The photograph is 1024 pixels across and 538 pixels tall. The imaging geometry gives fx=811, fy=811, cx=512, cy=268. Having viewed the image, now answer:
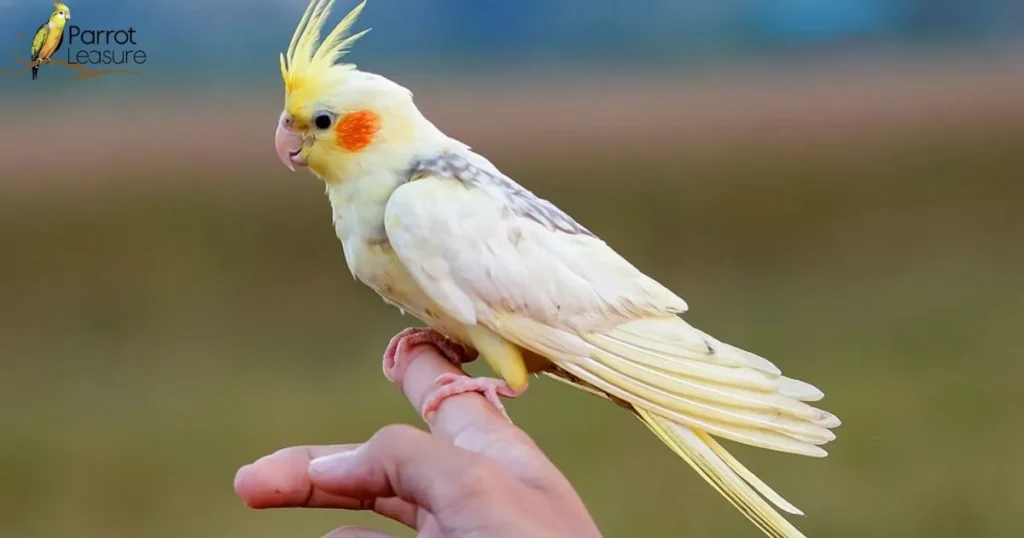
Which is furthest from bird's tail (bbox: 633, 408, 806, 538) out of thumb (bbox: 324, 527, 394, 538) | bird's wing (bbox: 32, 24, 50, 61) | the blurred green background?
bird's wing (bbox: 32, 24, 50, 61)

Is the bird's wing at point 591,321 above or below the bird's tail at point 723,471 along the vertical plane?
above

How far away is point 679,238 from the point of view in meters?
1.70

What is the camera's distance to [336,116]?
102 centimetres

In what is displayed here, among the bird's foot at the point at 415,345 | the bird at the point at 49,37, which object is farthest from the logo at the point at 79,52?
the bird's foot at the point at 415,345

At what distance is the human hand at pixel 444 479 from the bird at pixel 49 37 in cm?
104

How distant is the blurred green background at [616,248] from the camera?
1.63 metres

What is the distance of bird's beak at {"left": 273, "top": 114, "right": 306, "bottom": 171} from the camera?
105 cm

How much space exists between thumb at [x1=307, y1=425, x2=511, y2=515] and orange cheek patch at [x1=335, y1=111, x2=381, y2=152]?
1.19 ft

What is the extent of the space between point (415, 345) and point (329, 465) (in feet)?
0.83

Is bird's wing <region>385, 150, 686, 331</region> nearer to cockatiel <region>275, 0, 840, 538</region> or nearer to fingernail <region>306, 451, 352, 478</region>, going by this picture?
cockatiel <region>275, 0, 840, 538</region>

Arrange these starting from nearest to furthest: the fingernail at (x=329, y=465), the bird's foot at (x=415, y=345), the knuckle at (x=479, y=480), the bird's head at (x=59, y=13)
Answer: the knuckle at (x=479, y=480) → the fingernail at (x=329, y=465) → the bird's foot at (x=415, y=345) → the bird's head at (x=59, y=13)

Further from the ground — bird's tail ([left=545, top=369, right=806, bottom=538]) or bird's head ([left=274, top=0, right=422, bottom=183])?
bird's head ([left=274, top=0, right=422, bottom=183])

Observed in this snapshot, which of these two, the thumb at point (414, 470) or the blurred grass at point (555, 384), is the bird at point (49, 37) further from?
the thumb at point (414, 470)

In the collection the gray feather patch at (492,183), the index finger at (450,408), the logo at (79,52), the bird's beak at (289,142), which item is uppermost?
the logo at (79,52)
